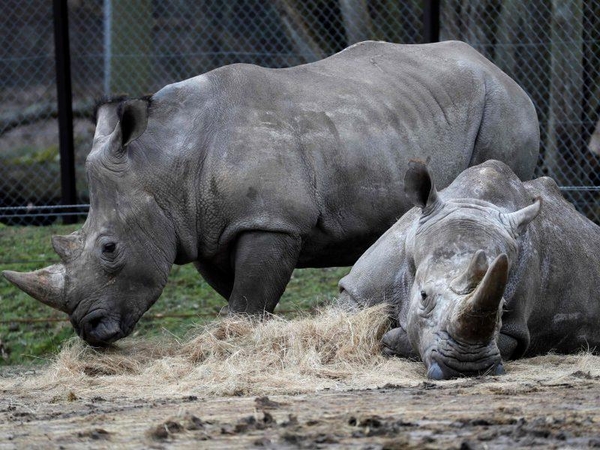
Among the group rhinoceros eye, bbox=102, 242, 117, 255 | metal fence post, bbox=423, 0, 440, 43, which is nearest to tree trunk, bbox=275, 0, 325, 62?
metal fence post, bbox=423, 0, 440, 43

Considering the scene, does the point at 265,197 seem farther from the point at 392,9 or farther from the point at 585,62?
the point at 392,9

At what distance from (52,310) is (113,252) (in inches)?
105

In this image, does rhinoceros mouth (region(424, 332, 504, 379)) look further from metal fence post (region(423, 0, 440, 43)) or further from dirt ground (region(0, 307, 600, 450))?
metal fence post (region(423, 0, 440, 43))

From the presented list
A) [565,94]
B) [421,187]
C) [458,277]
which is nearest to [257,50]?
[565,94]

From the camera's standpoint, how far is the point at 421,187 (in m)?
7.22

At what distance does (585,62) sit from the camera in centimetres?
1263

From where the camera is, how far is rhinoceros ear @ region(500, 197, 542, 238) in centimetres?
710

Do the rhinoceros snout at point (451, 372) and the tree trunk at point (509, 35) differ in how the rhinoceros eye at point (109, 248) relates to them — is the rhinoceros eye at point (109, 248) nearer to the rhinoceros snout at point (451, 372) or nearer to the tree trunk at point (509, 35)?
the rhinoceros snout at point (451, 372)

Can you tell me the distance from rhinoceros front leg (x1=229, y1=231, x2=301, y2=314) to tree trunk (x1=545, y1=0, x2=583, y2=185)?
5128mm

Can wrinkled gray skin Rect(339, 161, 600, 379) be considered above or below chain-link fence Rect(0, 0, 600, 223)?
above

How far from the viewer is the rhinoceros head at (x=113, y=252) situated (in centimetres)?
818

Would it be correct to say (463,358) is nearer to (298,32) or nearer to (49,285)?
(49,285)

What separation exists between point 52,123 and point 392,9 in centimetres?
416

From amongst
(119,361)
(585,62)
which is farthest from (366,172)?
(585,62)
